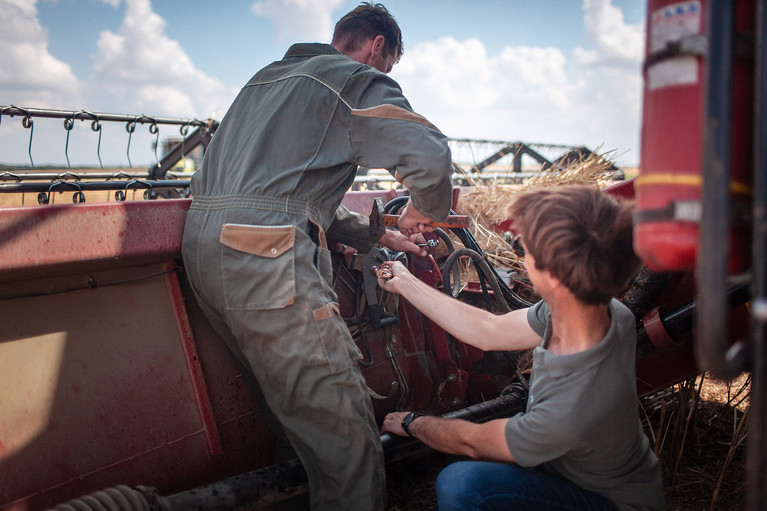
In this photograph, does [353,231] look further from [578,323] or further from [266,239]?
[578,323]

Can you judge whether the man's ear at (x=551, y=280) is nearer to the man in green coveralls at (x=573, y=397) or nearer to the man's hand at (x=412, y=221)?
the man in green coveralls at (x=573, y=397)

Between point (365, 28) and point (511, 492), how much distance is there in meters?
1.77

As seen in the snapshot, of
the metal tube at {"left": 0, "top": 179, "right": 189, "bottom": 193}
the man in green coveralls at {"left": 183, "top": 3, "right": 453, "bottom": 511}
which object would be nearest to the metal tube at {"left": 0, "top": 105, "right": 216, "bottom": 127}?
the metal tube at {"left": 0, "top": 179, "right": 189, "bottom": 193}

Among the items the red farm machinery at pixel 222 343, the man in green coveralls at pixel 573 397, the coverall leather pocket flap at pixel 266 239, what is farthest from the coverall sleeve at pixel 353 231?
the man in green coveralls at pixel 573 397

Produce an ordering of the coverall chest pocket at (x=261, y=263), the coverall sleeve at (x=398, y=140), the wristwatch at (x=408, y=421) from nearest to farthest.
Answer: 1. the coverall chest pocket at (x=261, y=263)
2. the coverall sleeve at (x=398, y=140)
3. the wristwatch at (x=408, y=421)

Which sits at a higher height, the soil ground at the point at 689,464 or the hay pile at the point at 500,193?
the hay pile at the point at 500,193

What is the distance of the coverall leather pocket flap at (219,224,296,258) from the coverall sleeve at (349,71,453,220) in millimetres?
388

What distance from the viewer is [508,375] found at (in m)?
2.62

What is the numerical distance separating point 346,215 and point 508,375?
1.04m

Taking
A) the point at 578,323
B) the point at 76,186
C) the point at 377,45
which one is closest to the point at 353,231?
the point at 377,45

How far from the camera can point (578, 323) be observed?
155cm

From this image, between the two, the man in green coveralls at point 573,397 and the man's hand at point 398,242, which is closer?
the man in green coveralls at point 573,397

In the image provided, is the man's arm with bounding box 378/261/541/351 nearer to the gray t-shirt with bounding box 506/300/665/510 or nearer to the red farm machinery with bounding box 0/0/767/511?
the red farm machinery with bounding box 0/0/767/511

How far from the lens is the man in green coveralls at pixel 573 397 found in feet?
4.74
